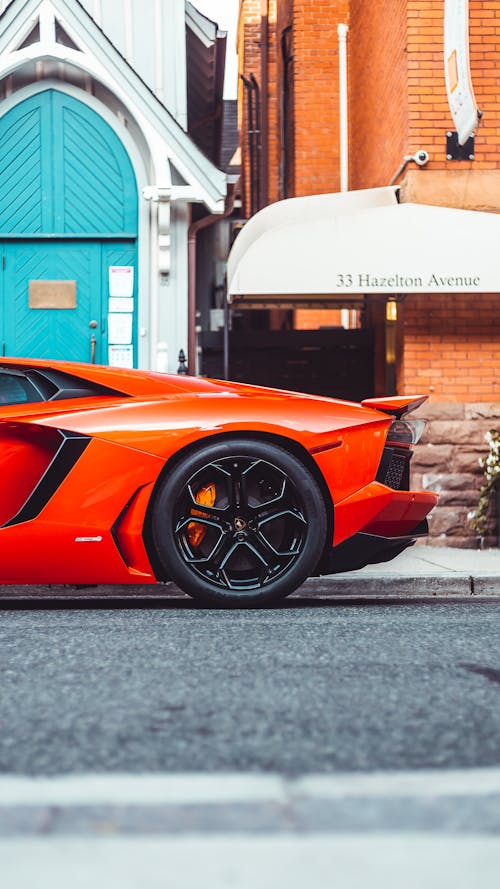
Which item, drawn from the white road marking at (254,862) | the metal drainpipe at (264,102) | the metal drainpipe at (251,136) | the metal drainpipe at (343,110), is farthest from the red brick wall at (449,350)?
the metal drainpipe at (251,136)

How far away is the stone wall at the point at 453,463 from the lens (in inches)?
416

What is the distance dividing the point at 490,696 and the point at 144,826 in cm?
147

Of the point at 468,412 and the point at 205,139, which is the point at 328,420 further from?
the point at 205,139

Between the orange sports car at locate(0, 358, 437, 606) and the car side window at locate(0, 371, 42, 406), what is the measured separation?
0.29 ft

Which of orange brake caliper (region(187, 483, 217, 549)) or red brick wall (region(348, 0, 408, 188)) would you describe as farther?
red brick wall (region(348, 0, 408, 188))

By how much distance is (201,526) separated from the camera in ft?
18.2

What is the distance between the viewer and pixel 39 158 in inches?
450

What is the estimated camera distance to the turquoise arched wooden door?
1136 centimetres

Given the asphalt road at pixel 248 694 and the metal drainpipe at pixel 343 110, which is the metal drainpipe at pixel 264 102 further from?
the asphalt road at pixel 248 694

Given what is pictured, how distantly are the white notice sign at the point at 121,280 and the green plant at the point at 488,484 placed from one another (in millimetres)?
3631

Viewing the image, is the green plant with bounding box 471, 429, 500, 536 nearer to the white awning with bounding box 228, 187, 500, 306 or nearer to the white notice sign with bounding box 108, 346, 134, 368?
the white awning with bounding box 228, 187, 500, 306

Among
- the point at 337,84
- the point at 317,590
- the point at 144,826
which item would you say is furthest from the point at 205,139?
the point at 144,826

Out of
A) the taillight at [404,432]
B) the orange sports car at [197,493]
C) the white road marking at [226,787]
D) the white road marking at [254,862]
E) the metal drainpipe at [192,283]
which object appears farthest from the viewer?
the metal drainpipe at [192,283]

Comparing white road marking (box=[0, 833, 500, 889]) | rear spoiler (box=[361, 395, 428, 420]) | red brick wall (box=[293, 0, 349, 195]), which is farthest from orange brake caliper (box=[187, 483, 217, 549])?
red brick wall (box=[293, 0, 349, 195])
